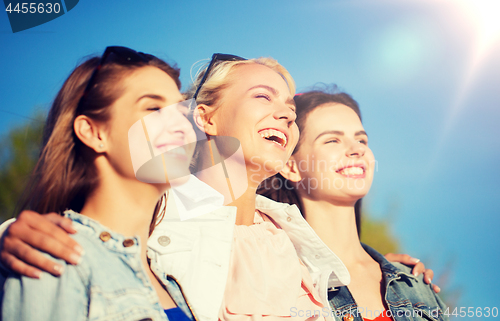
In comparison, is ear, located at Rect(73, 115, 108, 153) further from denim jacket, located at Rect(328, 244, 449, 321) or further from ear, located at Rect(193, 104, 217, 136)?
denim jacket, located at Rect(328, 244, 449, 321)

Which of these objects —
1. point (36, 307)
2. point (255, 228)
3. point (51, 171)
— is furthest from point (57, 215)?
point (255, 228)

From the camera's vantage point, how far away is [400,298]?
1.71 m

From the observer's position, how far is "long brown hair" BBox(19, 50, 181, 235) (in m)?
1.16

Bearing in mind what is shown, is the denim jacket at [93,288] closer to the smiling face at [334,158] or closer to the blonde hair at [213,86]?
the blonde hair at [213,86]

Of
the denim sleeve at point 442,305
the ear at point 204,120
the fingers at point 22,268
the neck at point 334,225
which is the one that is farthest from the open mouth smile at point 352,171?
the fingers at point 22,268

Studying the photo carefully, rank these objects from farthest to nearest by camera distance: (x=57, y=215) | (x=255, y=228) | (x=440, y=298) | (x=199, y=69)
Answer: (x=440, y=298), (x=199, y=69), (x=255, y=228), (x=57, y=215)

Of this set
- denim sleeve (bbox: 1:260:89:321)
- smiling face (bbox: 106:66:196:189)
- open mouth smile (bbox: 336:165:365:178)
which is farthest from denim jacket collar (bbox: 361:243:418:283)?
denim sleeve (bbox: 1:260:89:321)

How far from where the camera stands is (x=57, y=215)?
1094mm

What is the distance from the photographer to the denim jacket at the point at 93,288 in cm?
93

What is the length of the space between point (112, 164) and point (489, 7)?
2.22 metres

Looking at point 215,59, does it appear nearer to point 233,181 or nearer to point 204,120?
point 204,120

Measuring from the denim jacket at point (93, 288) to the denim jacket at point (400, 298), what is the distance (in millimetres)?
874

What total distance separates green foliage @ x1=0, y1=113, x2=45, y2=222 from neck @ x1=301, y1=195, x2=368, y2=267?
1258 mm

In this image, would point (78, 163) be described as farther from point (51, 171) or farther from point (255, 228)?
point (255, 228)
